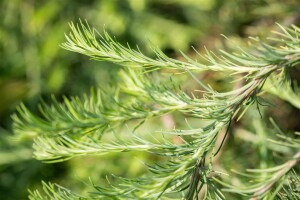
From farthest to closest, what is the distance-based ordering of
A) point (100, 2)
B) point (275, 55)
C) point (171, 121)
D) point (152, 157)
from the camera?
point (100, 2), point (152, 157), point (171, 121), point (275, 55)

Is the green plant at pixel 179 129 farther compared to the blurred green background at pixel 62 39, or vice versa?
the blurred green background at pixel 62 39

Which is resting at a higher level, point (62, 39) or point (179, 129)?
point (62, 39)

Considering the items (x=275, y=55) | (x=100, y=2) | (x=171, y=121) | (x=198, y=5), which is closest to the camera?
(x=275, y=55)

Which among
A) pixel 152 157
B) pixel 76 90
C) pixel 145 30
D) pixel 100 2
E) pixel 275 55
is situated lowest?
pixel 275 55

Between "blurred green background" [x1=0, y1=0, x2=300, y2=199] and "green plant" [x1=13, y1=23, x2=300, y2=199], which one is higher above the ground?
"blurred green background" [x1=0, y1=0, x2=300, y2=199]

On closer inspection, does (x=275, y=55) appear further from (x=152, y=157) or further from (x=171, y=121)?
(x=152, y=157)

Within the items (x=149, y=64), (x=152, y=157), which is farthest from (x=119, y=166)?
(x=149, y=64)

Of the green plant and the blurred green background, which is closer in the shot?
the green plant

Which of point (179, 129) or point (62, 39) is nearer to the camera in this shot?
point (179, 129)
